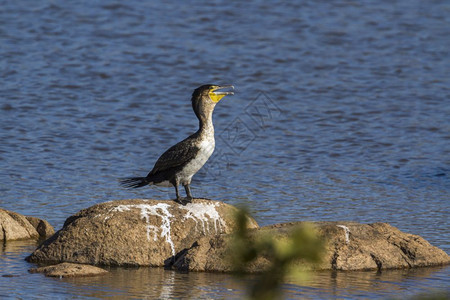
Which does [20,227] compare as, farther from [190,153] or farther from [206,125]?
[206,125]

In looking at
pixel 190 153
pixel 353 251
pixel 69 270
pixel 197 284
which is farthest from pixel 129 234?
pixel 353 251

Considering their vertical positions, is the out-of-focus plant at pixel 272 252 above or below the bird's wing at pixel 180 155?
above

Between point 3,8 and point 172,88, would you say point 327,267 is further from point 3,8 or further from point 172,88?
point 3,8

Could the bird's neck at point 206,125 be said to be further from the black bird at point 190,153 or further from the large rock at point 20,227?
the large rock at point 20,227

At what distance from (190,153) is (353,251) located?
199cm

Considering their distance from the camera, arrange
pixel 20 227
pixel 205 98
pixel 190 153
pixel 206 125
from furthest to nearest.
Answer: pixel 20 227 → pixel 205 98 → pixel 206 125 → pixel 190 153

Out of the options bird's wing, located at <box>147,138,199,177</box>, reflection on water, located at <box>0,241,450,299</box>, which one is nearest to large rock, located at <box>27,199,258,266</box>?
reflection on water, located at <box>0,241,450,299</box>

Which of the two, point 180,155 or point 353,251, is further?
point 180,155

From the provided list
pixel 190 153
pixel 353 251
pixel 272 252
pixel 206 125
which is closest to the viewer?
pixel 272 252

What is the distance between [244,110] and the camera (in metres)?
18.0

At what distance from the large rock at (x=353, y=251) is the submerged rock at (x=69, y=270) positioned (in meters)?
0.91

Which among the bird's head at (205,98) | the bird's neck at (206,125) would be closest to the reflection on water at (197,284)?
the bird's neck at (206,125)

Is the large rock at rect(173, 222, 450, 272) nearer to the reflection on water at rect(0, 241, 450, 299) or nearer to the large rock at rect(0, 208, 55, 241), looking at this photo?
the reflection on water at rect(0, 241, 450, 299)

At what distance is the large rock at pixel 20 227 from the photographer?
9.65 metres
